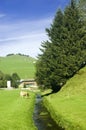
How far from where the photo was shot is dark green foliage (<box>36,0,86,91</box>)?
72.3m

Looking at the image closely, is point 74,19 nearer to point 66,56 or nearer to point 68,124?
point 66,56

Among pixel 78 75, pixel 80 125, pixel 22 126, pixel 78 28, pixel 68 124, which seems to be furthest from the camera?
pixel 78 28

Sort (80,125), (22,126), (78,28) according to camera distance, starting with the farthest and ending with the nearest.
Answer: (78,28), (22,126), (80,125)

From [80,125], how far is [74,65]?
157ft

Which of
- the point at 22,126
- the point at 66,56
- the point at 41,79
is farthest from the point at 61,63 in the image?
the point at 22,126

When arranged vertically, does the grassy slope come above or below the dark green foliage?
below

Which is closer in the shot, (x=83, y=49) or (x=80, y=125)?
(x=80, y=125)

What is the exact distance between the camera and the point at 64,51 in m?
74.1

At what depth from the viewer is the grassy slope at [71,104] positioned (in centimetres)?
2696

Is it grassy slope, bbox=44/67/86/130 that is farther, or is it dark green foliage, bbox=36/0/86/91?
dark green foliage, bbox=36/0/86/91

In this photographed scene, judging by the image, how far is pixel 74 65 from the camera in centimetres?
7194

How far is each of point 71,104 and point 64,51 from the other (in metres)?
34.2

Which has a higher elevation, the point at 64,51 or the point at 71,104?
the point at 64,51

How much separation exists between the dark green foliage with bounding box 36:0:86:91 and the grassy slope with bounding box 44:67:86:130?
2.94 meters
